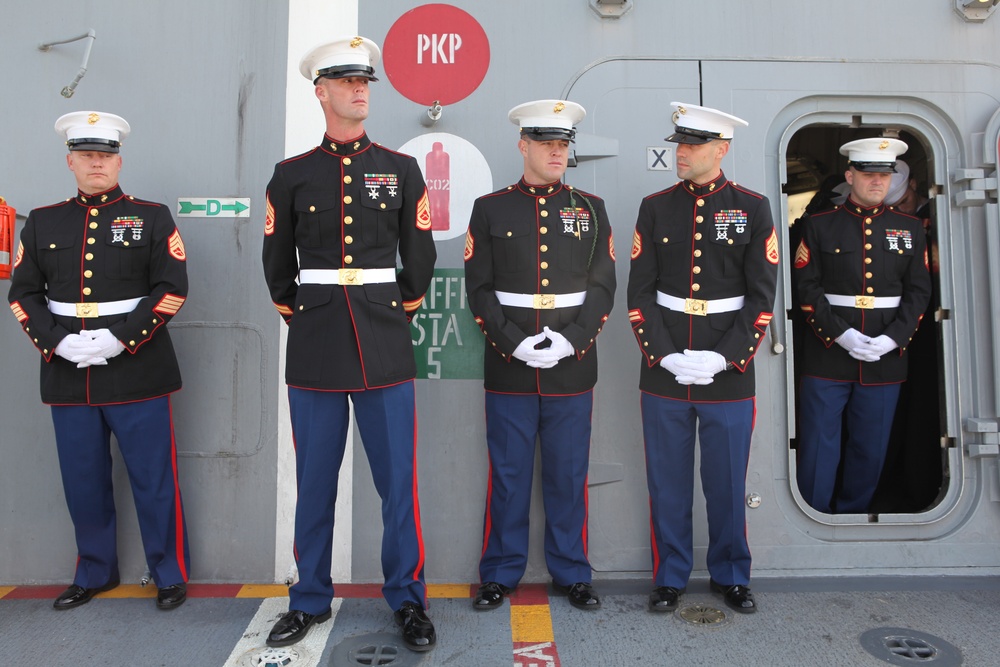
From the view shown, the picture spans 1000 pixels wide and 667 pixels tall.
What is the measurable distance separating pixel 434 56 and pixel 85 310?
1795 mm

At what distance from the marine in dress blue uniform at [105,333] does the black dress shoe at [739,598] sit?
219 centimetres

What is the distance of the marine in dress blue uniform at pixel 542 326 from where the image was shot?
294 centimetres

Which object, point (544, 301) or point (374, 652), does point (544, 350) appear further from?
point (374, 652)

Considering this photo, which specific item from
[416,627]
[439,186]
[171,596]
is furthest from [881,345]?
[171,596]

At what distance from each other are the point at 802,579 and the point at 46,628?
3043mm

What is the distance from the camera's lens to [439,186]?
3.28m

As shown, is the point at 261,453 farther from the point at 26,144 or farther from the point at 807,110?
the point at 807,110

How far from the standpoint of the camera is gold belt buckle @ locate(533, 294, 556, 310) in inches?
116

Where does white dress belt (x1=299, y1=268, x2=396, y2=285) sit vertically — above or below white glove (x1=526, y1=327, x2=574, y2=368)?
above

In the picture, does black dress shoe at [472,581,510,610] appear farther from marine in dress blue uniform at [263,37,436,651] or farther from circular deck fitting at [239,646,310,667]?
circular deck fitting at [239,646,310,667]

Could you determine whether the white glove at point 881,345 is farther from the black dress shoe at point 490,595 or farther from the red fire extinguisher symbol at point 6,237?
the red fire extinguisher symbol at point 6,237

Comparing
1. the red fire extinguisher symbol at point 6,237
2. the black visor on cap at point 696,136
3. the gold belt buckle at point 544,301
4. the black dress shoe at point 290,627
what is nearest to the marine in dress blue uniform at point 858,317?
the black visor on cap at point 696,136

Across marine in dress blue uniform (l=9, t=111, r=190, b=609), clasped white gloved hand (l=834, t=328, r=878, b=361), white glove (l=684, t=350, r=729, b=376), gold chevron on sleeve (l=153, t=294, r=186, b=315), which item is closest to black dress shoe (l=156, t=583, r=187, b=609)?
marine in dress blue uniform (l=9, t=111, r=190, b=609)

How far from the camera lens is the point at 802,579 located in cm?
322
